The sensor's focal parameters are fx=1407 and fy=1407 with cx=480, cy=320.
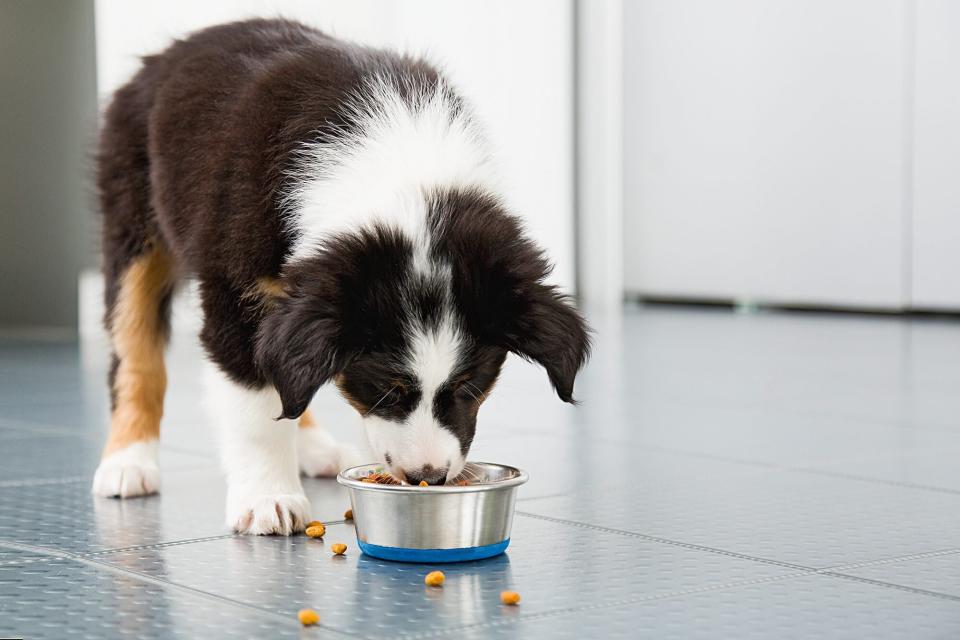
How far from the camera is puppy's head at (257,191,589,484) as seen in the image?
2518 millimetres

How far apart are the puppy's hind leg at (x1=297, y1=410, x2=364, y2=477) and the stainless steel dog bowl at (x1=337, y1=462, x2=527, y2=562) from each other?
1055 millimetres

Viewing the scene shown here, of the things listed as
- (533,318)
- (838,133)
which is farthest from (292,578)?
(838,133)

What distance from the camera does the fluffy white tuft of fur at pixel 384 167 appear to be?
2.69m

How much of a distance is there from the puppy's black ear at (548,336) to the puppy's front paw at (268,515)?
623 millimetres

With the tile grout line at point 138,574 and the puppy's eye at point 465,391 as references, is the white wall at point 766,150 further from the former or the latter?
the tile grout line at point 138,574

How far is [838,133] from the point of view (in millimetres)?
9336

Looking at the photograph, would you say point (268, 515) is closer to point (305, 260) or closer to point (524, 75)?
point (305, 260)

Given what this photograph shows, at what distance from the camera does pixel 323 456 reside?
3.71 metres

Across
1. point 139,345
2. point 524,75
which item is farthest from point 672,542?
point 524,75

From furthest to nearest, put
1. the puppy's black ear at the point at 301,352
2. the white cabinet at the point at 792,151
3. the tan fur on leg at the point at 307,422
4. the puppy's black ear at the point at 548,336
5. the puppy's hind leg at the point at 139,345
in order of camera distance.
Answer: the white cabinet at the point at 792,151 < the tan fur on leg at the point at 307,422 < the puppy's hind leg at the point at 139,345 < the puppy's black ear at the point at 548,336 < the puppy's black ear at the point at 301,352

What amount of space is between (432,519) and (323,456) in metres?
1.19

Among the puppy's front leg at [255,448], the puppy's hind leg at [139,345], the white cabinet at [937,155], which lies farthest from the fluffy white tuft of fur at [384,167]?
the white cabinet at [937,155]

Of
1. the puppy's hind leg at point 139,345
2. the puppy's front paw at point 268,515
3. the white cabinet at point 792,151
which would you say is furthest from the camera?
the white cabinet at point 792,151

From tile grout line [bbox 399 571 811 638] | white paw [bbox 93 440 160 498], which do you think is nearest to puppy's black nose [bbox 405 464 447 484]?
tile grout line [bbox 399 571 811 638]
